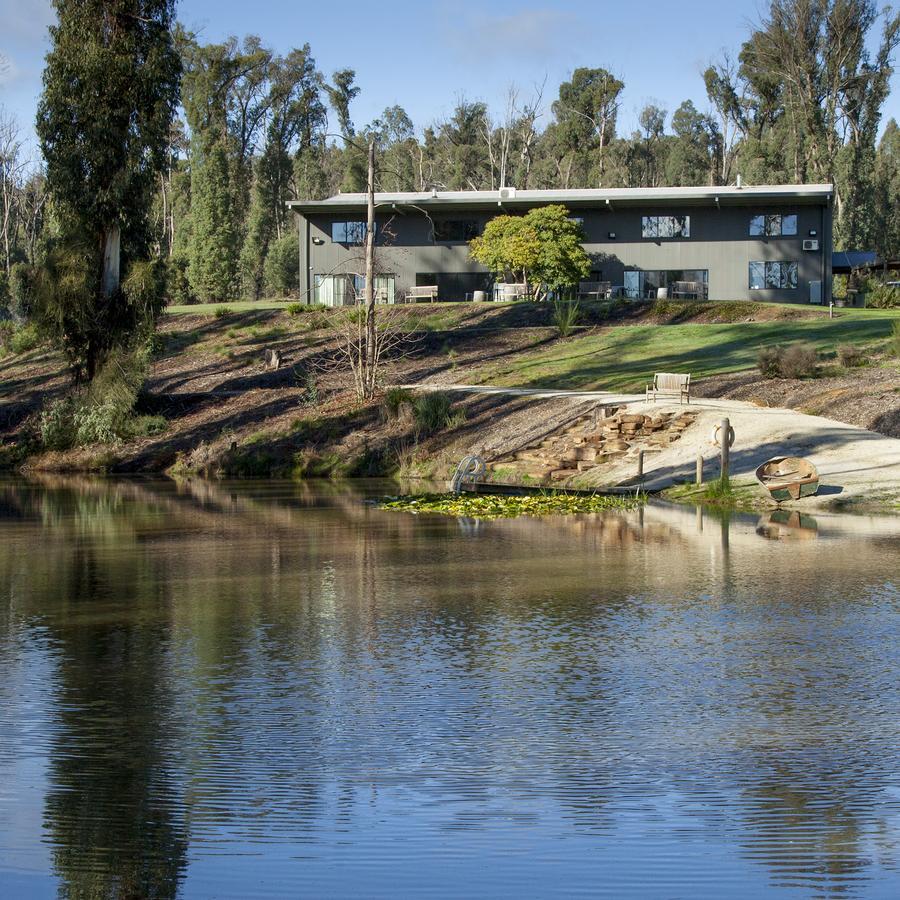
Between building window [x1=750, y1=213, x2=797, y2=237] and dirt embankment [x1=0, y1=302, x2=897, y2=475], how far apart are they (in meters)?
9.44

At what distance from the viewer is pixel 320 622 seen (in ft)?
50.8

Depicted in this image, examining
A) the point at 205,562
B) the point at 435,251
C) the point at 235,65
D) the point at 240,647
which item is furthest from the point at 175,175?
the point at 240,647

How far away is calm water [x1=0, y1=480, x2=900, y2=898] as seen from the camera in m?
8.05

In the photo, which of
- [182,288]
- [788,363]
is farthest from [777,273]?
[182,288]

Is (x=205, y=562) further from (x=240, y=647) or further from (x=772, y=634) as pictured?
(x=772, y=634)

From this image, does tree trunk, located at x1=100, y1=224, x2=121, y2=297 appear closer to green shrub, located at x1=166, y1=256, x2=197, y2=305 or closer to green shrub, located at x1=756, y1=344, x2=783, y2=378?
green shrub, located at x1=756, y1=344, x2=783, y2=378

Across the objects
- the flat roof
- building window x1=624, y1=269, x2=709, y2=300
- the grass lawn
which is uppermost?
the flat roof

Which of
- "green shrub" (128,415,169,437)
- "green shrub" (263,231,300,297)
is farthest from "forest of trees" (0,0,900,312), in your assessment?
"green shrub" (128,415,169,437)

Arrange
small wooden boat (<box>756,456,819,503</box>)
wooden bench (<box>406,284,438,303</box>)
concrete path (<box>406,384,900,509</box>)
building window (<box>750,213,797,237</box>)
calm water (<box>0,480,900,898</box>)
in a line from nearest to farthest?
calm water (<box>0,480,900,898</box>) < small wooden boat (<box>756,456,819,503</box>) < concrete path (<box>406,384,900,509</box>) < building window (<box>750,213,797,237</box>) < wooden bench (<box>406,284,438,303</box>)

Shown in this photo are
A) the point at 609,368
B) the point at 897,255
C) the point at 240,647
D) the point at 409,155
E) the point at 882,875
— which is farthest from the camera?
the point at 409,155

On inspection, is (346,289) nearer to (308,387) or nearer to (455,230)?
(455,230)

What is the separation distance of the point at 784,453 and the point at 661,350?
17.8m

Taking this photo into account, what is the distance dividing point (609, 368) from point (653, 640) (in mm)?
30797

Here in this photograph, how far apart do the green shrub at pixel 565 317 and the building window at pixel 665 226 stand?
1047 centimetres
